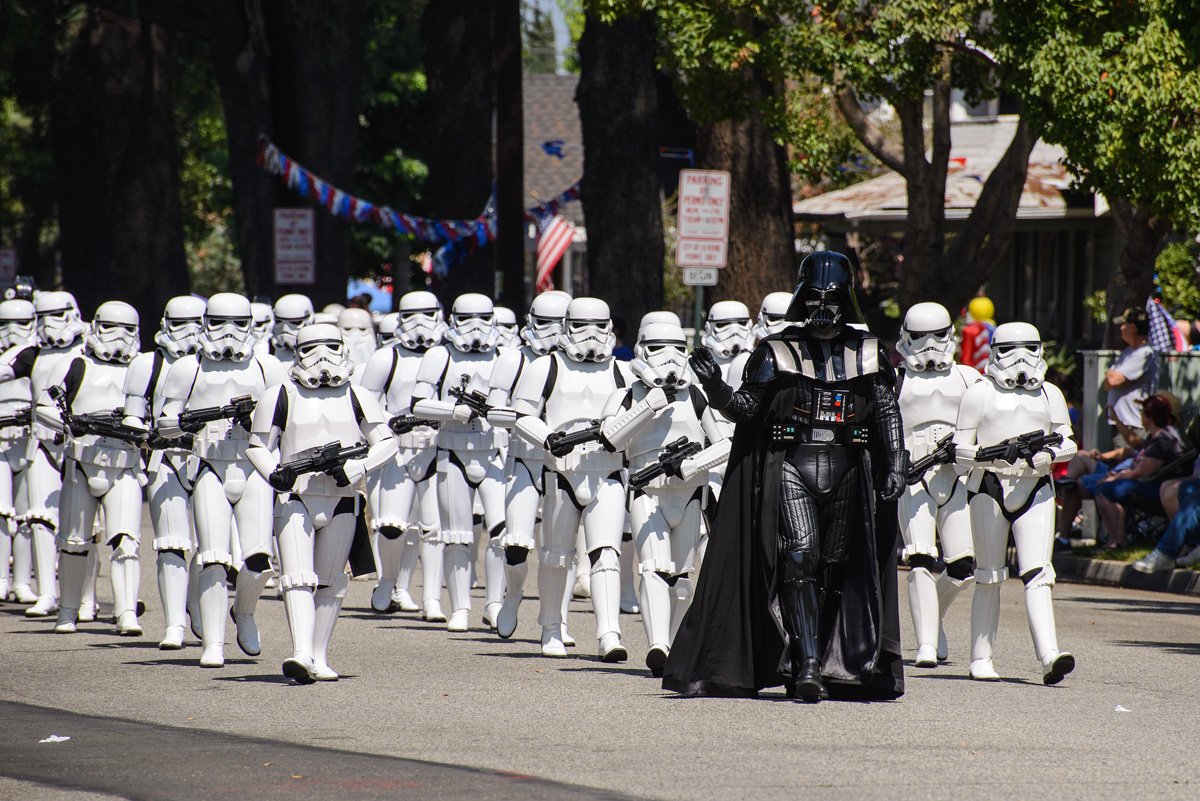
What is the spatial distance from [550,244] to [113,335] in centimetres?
2193

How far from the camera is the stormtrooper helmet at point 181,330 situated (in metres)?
12.2

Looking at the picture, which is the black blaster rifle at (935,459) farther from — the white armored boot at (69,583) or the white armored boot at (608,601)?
the white armored boot at (69,583)

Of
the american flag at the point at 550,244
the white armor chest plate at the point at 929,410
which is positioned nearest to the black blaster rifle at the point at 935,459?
the white armor chest plate at the point at 929,410

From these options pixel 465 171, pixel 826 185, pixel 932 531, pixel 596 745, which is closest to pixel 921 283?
pixel 465 171

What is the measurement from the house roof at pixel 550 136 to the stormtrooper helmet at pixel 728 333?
3773cm

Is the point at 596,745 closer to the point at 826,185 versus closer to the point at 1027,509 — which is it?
the point at 1027,509

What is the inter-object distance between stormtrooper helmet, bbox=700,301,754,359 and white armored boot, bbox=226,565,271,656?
3253 millimetres

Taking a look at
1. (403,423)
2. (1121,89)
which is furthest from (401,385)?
(1121,89)

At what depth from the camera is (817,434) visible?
10.2 metres

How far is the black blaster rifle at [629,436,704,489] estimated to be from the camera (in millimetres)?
11453

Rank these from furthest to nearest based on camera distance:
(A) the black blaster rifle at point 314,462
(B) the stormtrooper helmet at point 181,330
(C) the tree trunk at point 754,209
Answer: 1. (C) the tree trunk at point 754,209
2. (B) the stormtrooper helmet at point 181,330
3. (A) the black blaster rifle at point 314,462

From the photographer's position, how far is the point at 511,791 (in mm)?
7727

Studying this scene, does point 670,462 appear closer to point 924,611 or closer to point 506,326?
point 924,611

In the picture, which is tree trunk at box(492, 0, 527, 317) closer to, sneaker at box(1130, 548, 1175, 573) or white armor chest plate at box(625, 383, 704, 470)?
sneaker at box(1130, 548, 1175, 573)
